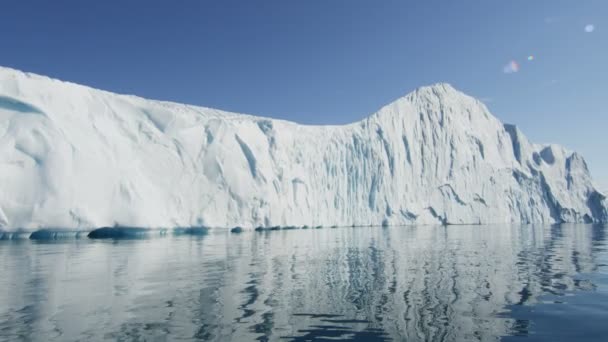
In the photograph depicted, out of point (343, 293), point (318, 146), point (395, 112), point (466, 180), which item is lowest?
point (343, 293)

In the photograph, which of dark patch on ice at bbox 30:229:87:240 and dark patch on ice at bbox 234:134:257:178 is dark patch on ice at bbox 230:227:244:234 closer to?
dark patch on ice at bbox 234:134:257:178

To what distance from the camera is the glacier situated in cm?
2498

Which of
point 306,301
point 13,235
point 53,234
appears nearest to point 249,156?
point 53,234

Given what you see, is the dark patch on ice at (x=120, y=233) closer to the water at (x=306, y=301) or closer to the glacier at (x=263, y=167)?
the glacier at (x=263, y=167)

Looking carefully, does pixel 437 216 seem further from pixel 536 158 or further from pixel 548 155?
pixel 548 155

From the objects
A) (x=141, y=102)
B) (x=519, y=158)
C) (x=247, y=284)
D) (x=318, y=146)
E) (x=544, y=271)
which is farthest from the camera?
(x=519, y=158)

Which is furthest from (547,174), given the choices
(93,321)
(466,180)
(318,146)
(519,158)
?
(93,321)

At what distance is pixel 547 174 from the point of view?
6838cm

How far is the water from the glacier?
541 inches

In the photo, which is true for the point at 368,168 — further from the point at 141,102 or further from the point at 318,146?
the point at 141,102

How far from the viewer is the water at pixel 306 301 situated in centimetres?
552

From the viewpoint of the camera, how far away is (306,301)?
7.51 meters

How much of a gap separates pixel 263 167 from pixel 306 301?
32.3 meters

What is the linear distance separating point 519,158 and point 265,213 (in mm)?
51213
